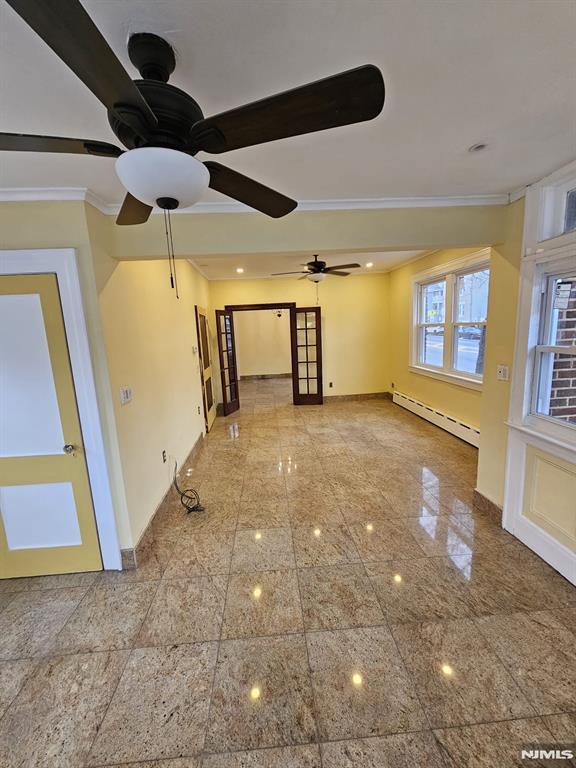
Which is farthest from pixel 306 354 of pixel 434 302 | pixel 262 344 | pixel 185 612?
pixel 185 612

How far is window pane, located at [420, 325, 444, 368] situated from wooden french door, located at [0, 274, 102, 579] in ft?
15.8

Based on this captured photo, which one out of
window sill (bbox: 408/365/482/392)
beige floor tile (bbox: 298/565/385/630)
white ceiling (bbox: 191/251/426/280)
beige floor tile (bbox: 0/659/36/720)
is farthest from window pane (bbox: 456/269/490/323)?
beige floor tile (bbox: 0/659/36/720)

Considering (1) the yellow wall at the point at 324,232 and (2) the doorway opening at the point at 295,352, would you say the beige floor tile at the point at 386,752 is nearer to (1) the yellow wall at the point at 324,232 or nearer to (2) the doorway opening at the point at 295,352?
(1) the yellow wall at the point at 324,232

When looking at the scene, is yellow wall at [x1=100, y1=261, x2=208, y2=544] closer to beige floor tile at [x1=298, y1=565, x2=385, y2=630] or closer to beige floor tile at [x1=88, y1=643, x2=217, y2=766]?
beige floor tile at [x1=88, y1=643, x2=217, y2=766]

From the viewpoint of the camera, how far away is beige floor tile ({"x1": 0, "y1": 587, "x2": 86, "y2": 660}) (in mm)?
1770

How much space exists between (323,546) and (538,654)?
1.29 m

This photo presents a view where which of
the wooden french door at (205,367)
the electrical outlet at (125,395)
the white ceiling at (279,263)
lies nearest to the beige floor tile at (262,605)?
the electrical outlet at (125,395)

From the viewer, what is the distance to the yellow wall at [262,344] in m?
10.1

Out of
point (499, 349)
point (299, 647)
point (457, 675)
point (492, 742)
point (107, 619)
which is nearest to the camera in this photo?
point (492, 742)

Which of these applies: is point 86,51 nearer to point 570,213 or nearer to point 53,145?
point 53,145

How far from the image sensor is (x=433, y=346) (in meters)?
5.36

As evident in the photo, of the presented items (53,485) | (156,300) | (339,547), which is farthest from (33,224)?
(339,547)

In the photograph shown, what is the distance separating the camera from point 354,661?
160 centimetres

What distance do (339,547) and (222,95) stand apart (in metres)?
2.69
